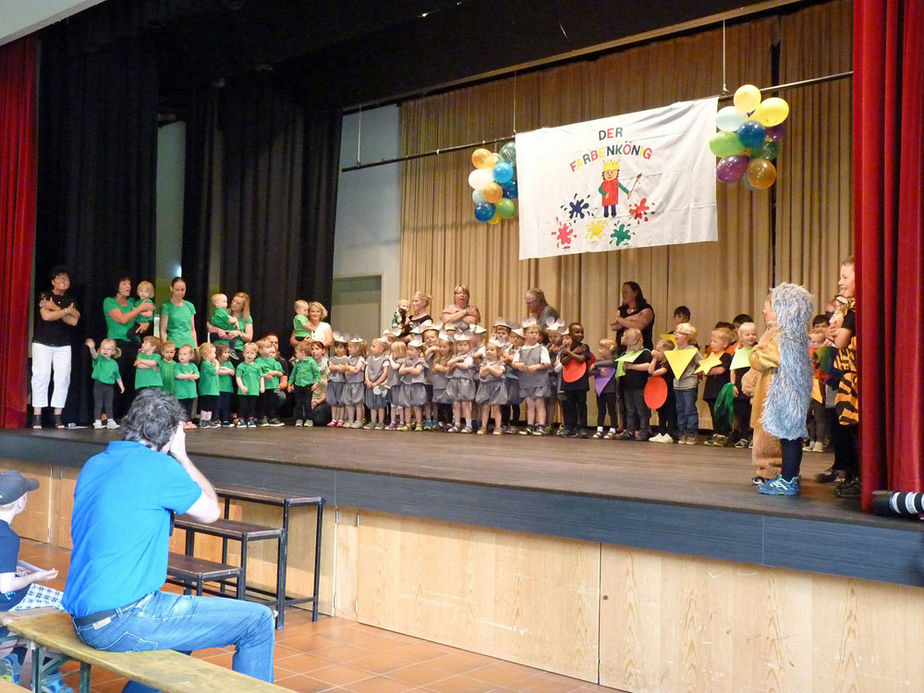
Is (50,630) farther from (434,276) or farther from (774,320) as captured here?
(434,276)

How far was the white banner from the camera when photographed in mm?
7793

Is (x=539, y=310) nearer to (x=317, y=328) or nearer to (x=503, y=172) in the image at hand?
(x=503, y=172)

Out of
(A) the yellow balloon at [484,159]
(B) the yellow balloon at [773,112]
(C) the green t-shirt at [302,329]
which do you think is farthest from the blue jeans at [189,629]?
(C) the green t-shirt at [302,329]

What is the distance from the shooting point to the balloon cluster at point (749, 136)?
7.29 m

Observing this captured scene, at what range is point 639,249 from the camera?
33.6 ft

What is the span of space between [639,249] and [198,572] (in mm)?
7383

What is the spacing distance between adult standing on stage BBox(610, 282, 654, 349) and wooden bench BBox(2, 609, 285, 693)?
6.20 metres

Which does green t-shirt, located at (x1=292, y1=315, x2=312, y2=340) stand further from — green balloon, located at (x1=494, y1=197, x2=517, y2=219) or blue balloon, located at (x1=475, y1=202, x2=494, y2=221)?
green balloon, located at (x1=494, y1=197, x2=517, y2=219)

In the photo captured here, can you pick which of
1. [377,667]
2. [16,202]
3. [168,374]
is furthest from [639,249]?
[377,667]

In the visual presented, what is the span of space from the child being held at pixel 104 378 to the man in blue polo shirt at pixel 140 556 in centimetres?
579

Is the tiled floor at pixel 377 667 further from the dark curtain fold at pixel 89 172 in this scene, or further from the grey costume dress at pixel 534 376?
the dark curtain fold at pixel 89 172

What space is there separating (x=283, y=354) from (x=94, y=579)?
28.2ft

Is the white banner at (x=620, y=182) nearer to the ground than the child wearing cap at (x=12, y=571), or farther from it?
farther from it

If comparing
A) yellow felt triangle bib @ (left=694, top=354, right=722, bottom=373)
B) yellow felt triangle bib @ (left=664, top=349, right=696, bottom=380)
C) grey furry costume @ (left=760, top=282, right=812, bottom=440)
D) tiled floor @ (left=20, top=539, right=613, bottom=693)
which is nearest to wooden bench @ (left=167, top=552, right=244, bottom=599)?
tiled floor @ (left=20, top=539, right=613, bottom=693)
